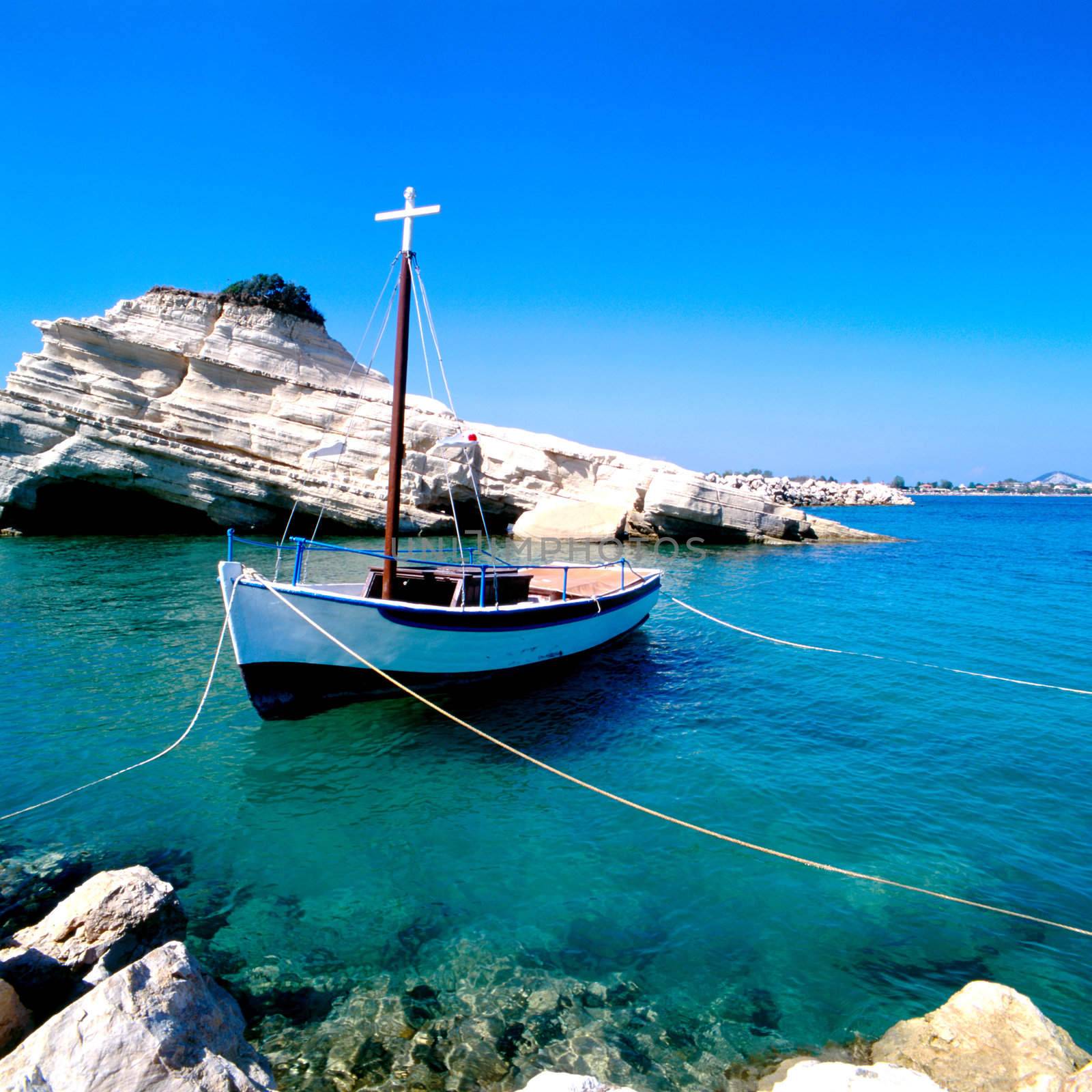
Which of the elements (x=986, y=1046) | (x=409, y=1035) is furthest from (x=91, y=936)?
(x=986, y=1046)

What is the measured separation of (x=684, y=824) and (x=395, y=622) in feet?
17.1

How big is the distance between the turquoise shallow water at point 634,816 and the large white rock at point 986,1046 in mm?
471

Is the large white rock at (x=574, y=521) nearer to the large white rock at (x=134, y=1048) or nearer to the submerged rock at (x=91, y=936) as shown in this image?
the submerged rock at (x=91, y=936)

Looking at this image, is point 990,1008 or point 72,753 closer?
point 990,1008

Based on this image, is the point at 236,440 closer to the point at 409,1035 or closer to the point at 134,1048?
the point at 409,1035

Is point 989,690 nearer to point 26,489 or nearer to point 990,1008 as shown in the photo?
point 990,1008

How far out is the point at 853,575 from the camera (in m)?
28.7

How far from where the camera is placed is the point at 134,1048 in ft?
12.2

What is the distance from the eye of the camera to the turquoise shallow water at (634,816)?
6117 millimetres

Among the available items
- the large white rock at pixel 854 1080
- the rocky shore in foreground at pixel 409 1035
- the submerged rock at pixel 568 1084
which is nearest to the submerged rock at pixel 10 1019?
the rocky shore in foreground at pixel 409 1035

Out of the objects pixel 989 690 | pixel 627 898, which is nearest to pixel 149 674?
pixel 627 898

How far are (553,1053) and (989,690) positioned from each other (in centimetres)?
1197

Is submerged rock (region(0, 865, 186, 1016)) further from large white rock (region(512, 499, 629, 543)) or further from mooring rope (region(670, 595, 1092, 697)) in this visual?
large white rock (region(512, 499, 629, 543))

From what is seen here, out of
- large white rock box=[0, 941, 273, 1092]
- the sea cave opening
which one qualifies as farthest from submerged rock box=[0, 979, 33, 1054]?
the sea cave opening
